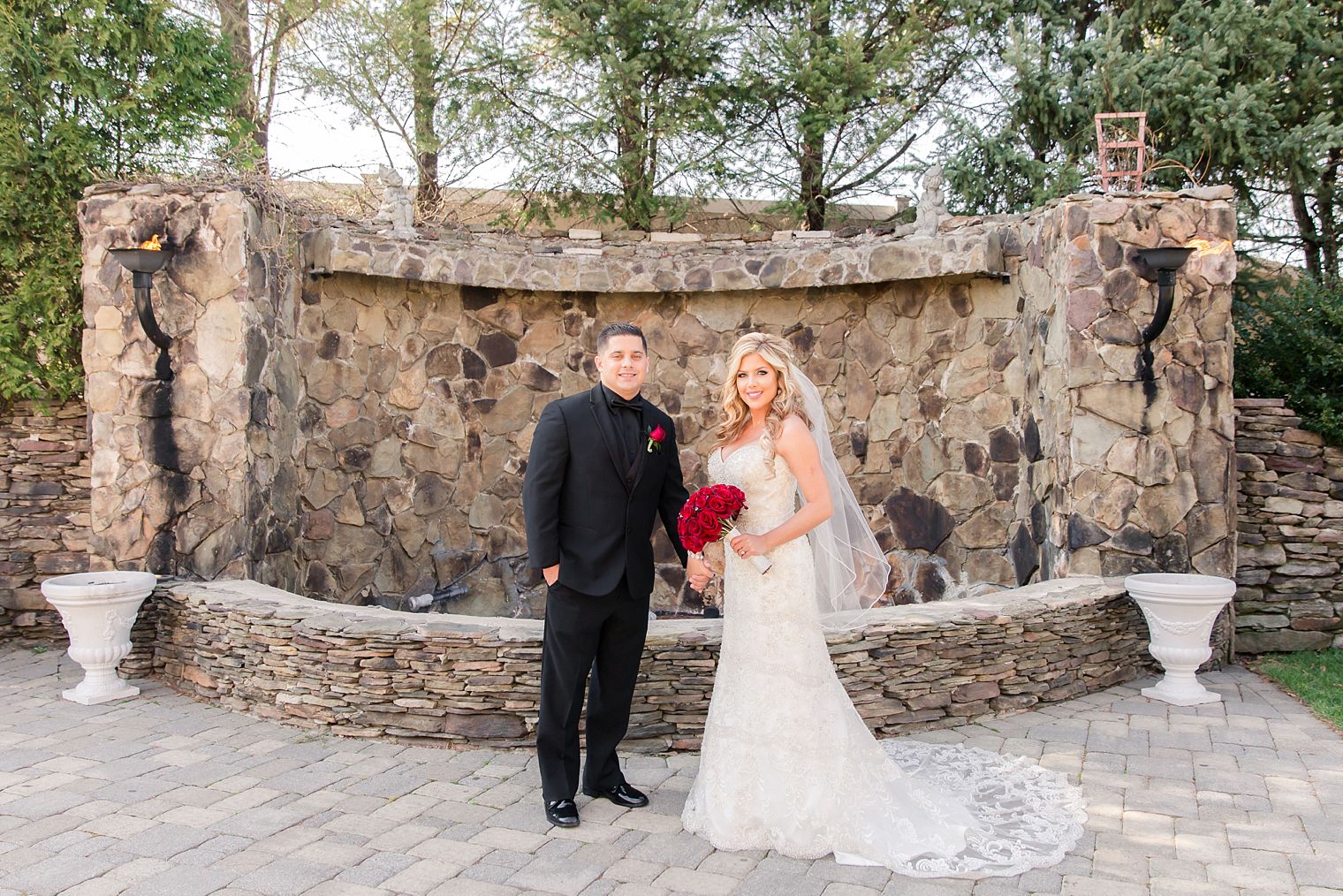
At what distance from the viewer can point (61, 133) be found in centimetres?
605

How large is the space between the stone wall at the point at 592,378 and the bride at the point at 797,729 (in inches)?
102

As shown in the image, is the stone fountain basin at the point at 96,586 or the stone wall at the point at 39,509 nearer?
the stone fountain basin at the point at 96,586

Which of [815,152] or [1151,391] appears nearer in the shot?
[1151,391]

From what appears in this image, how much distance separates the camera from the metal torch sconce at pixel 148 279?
16.9 feet

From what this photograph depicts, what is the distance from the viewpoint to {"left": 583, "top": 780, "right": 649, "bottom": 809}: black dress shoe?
3562 millimetres

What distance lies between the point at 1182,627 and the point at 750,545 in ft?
9.64

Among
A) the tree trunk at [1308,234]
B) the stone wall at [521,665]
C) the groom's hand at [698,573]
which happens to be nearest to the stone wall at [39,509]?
the stone wall at [521,665]

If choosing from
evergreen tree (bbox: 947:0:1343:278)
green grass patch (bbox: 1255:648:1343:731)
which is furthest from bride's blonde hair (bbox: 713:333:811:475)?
evergreen tree (bbox: 947:0:1343:278)

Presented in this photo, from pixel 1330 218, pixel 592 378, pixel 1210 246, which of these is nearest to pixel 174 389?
pixel 592 378

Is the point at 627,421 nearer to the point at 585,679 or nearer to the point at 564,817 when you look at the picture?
the point at 585,679

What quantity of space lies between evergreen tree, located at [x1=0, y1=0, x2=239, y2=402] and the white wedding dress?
524cm

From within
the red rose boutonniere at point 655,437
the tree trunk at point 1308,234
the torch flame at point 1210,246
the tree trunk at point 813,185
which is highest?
the tree trunk at point 813,185

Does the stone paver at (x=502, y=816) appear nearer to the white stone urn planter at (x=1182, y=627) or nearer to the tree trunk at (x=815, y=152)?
the white stone urn planter at (x=1182, y=627)

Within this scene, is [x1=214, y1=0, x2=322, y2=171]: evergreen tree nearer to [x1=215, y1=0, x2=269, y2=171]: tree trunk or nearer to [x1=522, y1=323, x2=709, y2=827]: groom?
[x1=215, y1=0, x2=269, y2=171]: tree trunk
